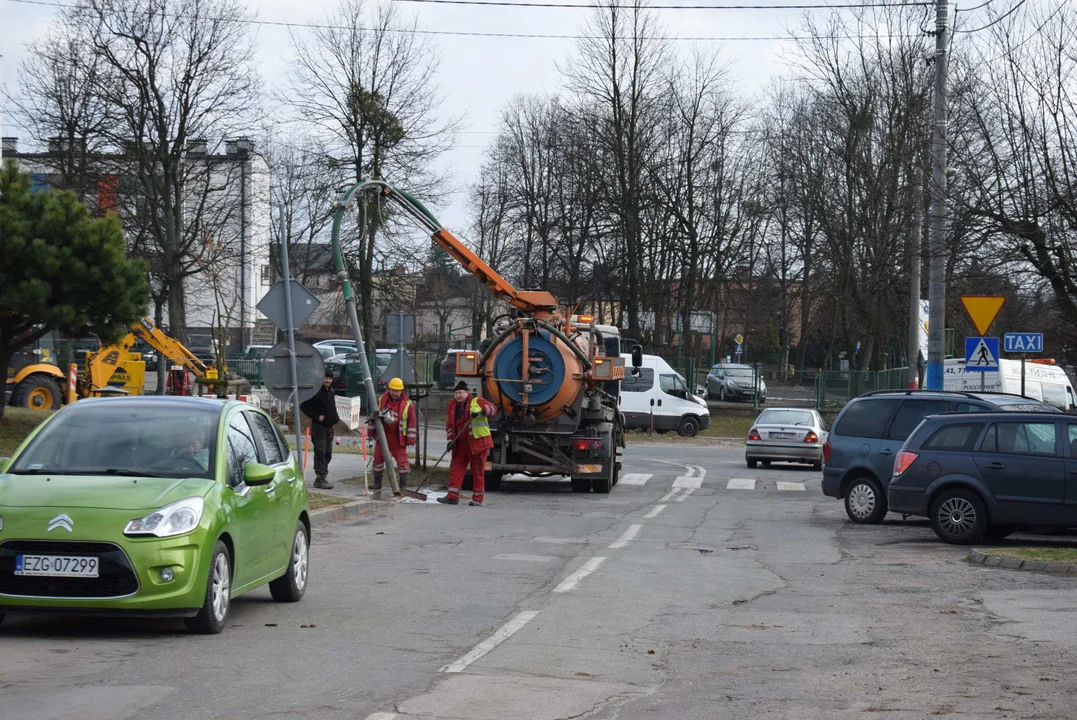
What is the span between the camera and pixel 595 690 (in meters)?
7.23

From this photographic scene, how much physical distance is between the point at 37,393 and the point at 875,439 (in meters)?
21.3

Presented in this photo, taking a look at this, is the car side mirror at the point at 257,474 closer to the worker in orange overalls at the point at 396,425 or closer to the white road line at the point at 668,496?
the worker in orange overalls at the point at 396,425

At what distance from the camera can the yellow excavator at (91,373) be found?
31.8 metres

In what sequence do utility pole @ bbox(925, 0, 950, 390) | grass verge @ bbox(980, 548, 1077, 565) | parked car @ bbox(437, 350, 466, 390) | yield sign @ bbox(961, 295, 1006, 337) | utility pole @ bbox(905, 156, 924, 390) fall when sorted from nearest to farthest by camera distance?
1. grass verge @ bbox(980, 548, 1077, 565)
2. utility pole @ bbox(925, 0, 950, 390)
3. yield sign @ bbox(961, 295, 1006, 337)
4. utility pole @ bbox(905, 156, 924, 390)
5. parked car @ bbox(437, 350, 466, 390)

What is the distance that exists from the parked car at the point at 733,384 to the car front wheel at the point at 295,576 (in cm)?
4119

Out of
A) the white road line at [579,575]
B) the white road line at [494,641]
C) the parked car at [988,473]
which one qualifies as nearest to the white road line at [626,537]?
the white road line at [579,575]

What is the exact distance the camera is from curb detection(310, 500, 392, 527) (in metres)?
17.1

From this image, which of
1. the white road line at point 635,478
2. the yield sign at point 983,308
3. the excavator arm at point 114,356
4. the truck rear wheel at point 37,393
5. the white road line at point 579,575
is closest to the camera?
the white road line at point 579,575

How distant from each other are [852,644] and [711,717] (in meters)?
2.68

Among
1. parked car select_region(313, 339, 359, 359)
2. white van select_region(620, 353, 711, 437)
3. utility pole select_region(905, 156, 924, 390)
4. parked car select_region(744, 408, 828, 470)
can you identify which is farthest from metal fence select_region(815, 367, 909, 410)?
parked car select_region(313, 339, 359, 359)

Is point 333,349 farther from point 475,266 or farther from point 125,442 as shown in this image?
point 125,442

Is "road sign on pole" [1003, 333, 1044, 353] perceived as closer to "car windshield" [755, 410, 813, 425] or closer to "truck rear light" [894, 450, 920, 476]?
"car windshield" [755, 410, 813, 425]

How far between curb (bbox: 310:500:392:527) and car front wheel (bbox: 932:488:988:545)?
7.68 meters

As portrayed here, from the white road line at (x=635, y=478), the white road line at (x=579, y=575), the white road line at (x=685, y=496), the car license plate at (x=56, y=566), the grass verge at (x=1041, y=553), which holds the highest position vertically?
the car license plate at (x=56, y=566)
